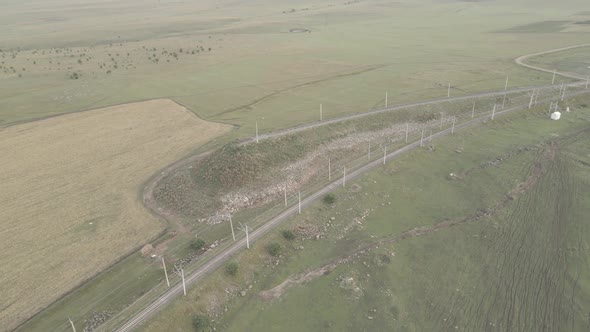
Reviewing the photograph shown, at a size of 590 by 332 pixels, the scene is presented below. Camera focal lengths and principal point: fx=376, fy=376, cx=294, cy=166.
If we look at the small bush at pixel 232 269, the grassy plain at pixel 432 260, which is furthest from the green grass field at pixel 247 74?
the small bush at pixel 232 269

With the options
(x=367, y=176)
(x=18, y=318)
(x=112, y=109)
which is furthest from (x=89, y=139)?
(x=367, y=176)

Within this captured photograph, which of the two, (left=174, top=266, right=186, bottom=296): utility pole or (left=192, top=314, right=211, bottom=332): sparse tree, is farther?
(left=174, top=266, right=186, bottom=296): utility pole

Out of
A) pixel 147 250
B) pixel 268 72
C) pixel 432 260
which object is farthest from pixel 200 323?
pixel 268 72

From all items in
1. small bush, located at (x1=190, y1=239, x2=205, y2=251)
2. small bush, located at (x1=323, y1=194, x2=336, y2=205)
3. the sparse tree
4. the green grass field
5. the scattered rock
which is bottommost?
the sparse tree

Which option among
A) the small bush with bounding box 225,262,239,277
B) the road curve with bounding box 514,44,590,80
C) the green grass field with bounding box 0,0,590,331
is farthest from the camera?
the road curve with bounding box 514,44,590,80

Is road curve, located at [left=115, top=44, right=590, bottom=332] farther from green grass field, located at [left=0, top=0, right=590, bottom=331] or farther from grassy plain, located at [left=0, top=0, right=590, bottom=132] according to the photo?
grassy plain, located at [left=0, top=0, right=590, bottom=132]

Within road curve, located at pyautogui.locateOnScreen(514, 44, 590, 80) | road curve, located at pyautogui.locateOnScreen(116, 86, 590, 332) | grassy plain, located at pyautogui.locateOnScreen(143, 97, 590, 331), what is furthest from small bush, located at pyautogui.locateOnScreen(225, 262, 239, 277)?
road curve, located at pyautogui.locateOnScreen(514, 44, 590, 80)

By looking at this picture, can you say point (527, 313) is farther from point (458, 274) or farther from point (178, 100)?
point (178, 100)

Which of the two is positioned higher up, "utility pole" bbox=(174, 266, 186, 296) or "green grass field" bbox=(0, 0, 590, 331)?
"green grass field" bbox=(0, 0, 590, 331)

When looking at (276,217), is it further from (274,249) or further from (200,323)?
(200,323)
